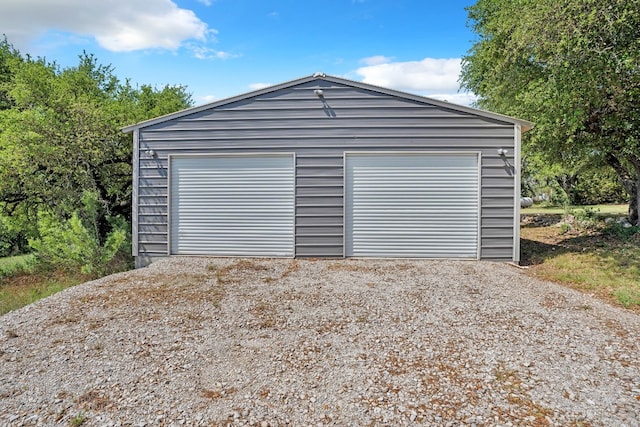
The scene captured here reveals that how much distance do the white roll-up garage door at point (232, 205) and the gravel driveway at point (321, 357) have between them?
2059 millimetres

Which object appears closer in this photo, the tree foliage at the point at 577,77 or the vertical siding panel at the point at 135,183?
the tree foliage at the point at 577,77

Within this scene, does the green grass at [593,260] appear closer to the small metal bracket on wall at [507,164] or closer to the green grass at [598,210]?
the small metal bracket on wall at [507,164]

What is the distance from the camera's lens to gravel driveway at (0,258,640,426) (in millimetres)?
2115

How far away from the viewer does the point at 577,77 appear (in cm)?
614

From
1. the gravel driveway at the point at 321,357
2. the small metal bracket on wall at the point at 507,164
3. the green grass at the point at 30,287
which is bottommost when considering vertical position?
the green grass at the point at 30,287

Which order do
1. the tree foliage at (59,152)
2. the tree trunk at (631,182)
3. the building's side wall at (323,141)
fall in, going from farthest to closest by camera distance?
1. the tree trunk at (631,182)
2. the tree foliage at (59,152)
3. the building's side wall at (323,141)

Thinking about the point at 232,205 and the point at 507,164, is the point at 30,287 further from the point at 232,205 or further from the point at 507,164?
the point at 507,164

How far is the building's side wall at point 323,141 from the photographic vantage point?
6.45m

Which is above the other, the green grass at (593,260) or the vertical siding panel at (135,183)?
the vertical siding panel at (135,183)

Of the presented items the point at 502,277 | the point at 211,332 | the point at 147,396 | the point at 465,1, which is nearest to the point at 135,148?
the point at 211,332

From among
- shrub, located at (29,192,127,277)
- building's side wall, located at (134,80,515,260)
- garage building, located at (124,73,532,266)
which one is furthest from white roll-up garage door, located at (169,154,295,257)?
shrub, located at (29,192,127,277)

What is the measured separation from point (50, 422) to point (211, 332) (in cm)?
141

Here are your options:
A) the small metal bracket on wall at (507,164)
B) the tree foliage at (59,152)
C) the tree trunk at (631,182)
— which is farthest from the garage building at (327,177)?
the tree trunk at (631,182)

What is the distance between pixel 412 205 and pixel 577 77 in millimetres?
3586
